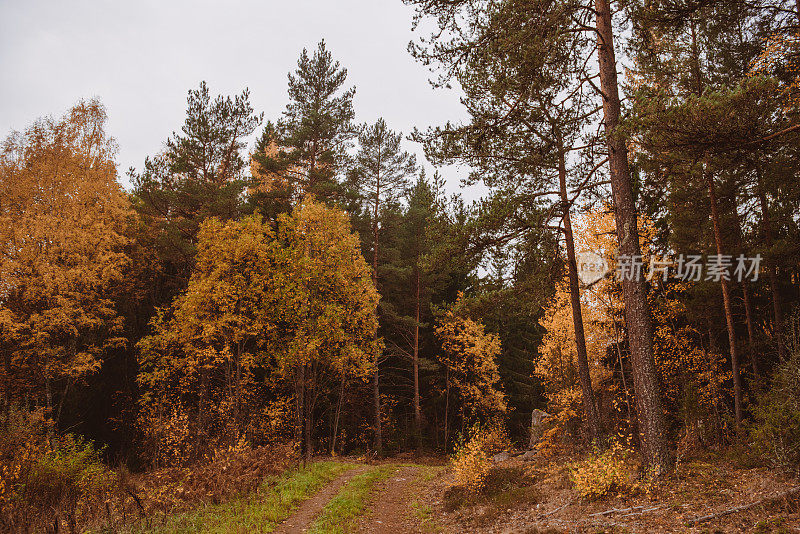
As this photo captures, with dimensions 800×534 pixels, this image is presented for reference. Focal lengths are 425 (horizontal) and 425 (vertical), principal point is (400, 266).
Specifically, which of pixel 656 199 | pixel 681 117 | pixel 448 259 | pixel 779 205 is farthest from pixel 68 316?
pixel 779 205

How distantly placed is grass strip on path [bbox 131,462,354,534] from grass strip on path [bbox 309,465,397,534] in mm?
809

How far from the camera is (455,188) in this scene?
35.7ft

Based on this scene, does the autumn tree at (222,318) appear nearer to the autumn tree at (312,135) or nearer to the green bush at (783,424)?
the autumn tree at (312,135)

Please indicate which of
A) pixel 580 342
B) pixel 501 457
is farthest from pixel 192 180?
pixel 501 457

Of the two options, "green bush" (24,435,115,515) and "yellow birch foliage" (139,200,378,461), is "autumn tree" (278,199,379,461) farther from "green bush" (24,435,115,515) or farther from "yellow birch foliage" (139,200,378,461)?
"green bush" (24,435,115,515)

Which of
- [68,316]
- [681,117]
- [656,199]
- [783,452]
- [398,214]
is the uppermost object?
[398,214]

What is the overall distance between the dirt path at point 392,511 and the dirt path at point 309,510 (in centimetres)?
106

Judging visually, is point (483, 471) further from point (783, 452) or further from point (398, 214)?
point (398, 214)

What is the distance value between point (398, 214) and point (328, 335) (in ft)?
30.3

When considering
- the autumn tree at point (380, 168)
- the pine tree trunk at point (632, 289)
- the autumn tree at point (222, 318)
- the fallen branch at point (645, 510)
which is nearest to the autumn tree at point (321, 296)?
the autumn tree at point (222, 318)

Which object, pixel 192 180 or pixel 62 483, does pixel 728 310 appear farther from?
pixel 192 180

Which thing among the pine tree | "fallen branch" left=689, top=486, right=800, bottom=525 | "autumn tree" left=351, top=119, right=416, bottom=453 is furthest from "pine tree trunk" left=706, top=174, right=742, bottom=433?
the pine tree

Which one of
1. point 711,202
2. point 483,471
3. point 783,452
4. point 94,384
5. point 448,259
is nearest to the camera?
point 783,452

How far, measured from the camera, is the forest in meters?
7.67
